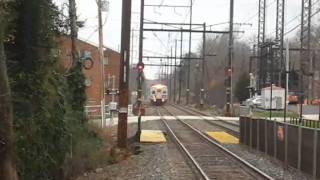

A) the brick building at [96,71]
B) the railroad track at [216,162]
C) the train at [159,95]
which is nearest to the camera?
the railroad track at [216,162]

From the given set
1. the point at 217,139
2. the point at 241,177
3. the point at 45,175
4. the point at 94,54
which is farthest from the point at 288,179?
the point at 94,54

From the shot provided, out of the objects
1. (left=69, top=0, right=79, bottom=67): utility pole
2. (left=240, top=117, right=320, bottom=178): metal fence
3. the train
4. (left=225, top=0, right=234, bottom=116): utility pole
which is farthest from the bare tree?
the train

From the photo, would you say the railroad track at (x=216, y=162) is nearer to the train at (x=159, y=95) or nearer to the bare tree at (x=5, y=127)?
the bare tree at (x=5, y=127)

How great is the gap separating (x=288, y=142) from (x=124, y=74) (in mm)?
7164

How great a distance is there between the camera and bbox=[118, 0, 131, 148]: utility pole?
75.4 ft

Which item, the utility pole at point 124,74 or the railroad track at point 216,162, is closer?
the railroad track at point 216,162

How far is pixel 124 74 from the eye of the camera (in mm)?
23469

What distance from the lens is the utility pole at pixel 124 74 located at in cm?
2297

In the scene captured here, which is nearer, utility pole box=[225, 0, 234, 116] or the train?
utility pole box=[225, 0, 234, 116]

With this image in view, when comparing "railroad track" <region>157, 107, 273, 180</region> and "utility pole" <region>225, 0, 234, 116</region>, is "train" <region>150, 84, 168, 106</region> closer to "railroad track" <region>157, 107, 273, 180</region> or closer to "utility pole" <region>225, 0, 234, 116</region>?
"utility pole" <region>225, 0, 234, 116</region>

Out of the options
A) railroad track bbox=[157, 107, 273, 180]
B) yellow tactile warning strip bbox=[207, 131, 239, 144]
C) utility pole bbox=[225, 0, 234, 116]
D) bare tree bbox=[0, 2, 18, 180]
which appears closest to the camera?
bare tree bbox=[0, 2, 18, 180]

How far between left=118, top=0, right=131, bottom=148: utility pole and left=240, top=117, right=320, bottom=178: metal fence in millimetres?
5075

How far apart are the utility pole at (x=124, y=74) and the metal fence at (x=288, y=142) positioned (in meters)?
5.07

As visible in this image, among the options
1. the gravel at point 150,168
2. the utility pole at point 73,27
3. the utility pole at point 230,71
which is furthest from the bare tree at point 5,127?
the utility pole at point 230,71
